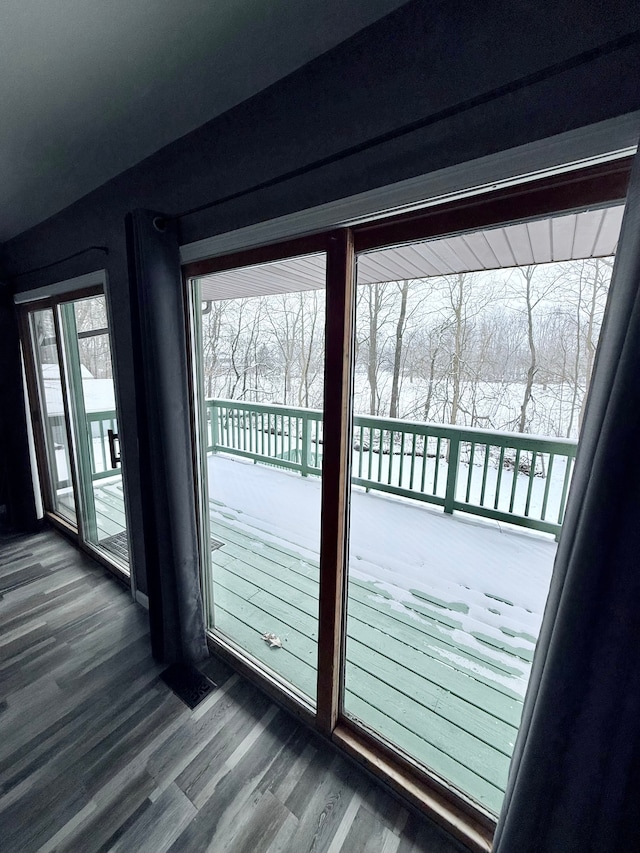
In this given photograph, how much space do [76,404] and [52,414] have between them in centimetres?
64

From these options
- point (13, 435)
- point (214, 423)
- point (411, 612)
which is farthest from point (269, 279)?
point (214, 423)

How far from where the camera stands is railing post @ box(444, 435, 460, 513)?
123 inches

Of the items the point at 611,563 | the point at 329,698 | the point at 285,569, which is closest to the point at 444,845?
the point at 329,698

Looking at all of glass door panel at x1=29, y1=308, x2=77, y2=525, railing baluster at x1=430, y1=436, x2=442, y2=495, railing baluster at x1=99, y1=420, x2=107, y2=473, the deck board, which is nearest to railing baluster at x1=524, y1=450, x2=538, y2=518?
railing baluster at x1=430, y1=436, x2=442, y2=495

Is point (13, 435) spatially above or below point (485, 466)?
above

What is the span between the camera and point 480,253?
5.61 feet

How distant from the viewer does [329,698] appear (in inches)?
54.6

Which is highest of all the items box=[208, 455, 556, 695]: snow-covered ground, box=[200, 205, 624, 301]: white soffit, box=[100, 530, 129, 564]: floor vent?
box=[200, 205, 624, 301]: white soffit

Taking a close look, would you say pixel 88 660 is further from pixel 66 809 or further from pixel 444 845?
pixel 444 845

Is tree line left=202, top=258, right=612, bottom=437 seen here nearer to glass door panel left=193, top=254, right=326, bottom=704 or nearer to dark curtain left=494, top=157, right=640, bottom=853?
glass door panel left=193, top=254, right=326, bottom=704

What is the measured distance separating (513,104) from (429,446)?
2.80 m

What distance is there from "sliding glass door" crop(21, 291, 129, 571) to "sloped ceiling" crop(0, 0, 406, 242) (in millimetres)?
818

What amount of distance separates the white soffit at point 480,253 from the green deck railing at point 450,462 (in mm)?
1017

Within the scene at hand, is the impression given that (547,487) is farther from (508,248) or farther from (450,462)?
(508,248)
